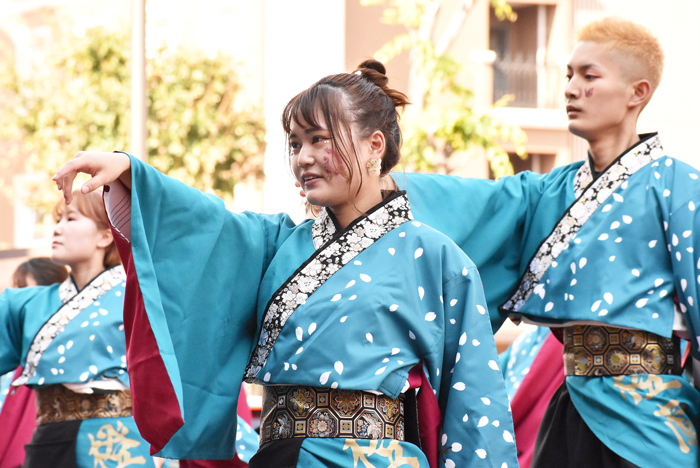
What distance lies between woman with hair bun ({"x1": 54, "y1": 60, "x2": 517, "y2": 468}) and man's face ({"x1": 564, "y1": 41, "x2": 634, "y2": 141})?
2.12 feet

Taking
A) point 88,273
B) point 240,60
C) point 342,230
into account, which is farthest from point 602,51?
point 240,60

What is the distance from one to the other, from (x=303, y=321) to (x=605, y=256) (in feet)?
2.74

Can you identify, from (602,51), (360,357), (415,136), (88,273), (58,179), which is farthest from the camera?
(415,136)

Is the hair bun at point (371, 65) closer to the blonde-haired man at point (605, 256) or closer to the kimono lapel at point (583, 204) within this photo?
the blonde-haired man at point (605, 256)

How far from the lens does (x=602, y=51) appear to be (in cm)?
232

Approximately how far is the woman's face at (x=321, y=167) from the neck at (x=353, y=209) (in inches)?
1.7

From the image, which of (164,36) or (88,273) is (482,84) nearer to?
(164,36)

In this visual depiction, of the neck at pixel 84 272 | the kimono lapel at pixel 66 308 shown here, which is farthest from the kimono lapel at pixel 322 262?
the neck at pixel 84 272

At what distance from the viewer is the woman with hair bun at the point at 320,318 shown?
1.66 m

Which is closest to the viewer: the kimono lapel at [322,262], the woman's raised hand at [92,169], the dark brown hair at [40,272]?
the woman's raised hand at [92,169]

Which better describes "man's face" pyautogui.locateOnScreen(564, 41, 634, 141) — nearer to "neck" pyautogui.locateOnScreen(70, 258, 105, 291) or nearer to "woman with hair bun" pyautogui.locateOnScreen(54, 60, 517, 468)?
"woman with hair bun" pyautogui.locateOnScreen(54, 60, 517, 468)

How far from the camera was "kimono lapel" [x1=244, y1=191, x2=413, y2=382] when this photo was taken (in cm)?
175

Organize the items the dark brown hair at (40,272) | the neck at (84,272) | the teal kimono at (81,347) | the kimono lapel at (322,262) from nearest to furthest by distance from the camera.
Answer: the kimono lapel at (322,262)
the teal kimono at (81,347)
the neck at (84,272)
the dark brown hair at (40,272)

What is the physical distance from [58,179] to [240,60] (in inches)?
323
